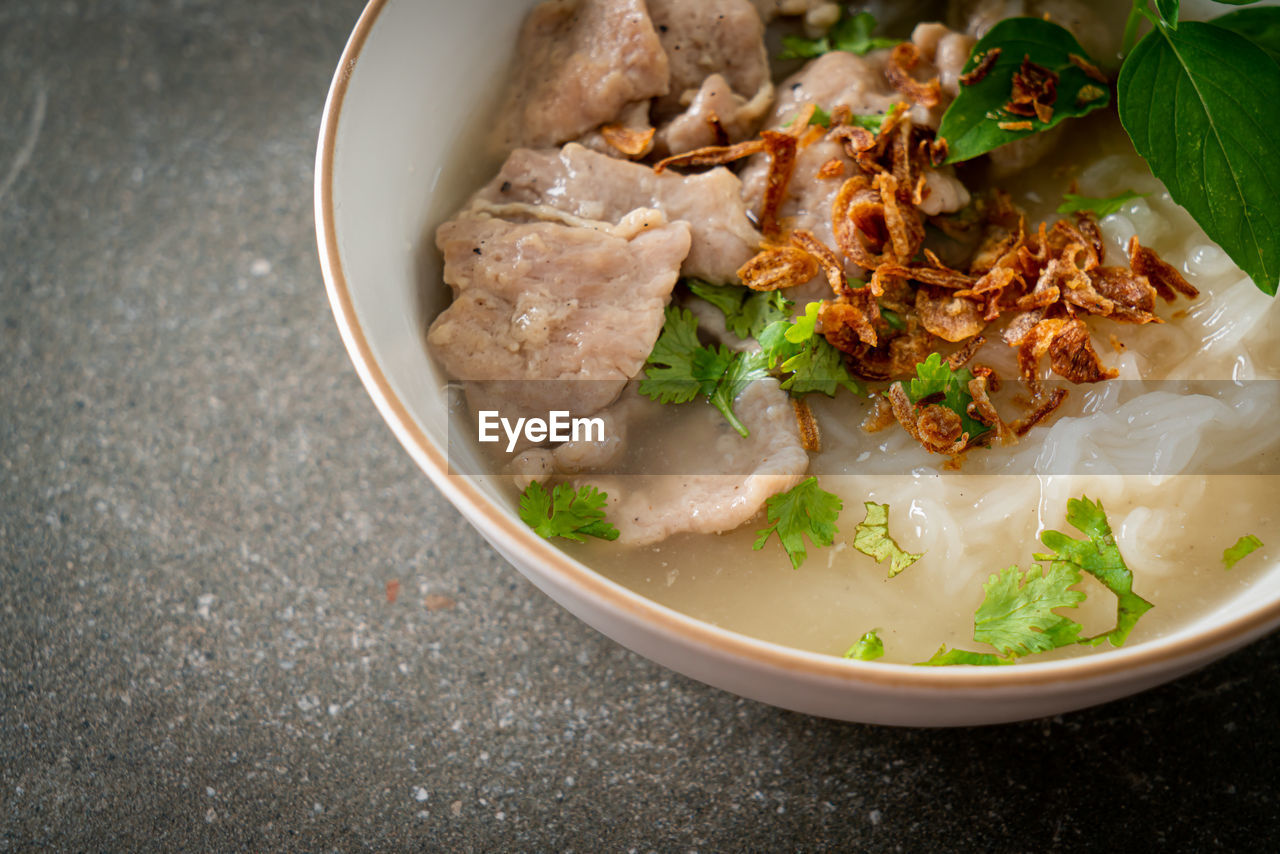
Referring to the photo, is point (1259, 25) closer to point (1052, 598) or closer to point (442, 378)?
point (1052, 598)

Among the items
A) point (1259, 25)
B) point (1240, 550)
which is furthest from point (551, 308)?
point (1259, 25)

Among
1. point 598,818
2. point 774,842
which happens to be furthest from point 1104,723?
point 598,818

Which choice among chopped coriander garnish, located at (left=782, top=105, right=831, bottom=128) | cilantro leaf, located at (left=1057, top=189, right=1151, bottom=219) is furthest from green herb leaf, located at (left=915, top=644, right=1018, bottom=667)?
chopped coriander garnish, located at (left=782, top=105, right=831, bottom=128)

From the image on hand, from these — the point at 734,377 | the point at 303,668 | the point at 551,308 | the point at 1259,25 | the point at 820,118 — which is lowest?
the point at 303,668

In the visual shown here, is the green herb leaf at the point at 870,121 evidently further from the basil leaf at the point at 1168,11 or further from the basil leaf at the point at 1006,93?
the basil leaf at the point at 1168,11

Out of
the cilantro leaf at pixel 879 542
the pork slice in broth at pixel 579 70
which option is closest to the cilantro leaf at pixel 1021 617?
the cilantro leaf at pixel 879 542

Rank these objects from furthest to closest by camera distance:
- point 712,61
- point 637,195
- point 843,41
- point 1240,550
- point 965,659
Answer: point 843,41 < point 712,61 < point 637,195 < point 1240,550 < point 965,659
